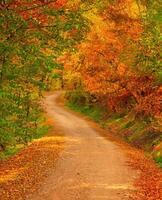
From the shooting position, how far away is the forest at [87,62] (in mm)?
19500

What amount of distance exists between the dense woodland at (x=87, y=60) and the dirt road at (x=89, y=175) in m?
2.46

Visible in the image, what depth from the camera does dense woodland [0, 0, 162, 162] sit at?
19469 mm

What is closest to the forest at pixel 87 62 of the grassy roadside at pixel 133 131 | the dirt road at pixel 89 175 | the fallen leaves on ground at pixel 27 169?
the grassy roadside at pixel 133 131

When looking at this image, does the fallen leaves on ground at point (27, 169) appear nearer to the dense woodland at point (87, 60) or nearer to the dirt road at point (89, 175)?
the dirt road at point (89, 175)

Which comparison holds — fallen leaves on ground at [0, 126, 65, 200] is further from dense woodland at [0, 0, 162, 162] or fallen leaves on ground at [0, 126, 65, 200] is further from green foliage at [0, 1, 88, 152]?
green foliage at [0, 1, 88, 152]

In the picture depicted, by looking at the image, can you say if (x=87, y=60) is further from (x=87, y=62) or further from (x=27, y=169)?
(x=27, y=169)

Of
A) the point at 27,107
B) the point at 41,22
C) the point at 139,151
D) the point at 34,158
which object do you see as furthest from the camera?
the point at 139,151

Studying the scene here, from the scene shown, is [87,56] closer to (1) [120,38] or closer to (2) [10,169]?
(1) [120,38]

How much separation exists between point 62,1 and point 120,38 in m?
19.2

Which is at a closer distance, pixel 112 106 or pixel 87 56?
pixel 87 56

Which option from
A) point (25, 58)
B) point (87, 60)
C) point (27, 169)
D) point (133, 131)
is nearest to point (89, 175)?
point (27, 169)

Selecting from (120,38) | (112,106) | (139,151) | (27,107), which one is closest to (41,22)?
(27,107)

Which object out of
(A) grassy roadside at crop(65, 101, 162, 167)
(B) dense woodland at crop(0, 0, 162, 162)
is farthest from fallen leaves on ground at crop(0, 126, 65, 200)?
(A) grassy roadside at crop(65, 101, 162, 167)

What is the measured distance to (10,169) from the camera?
2452 centimetres
